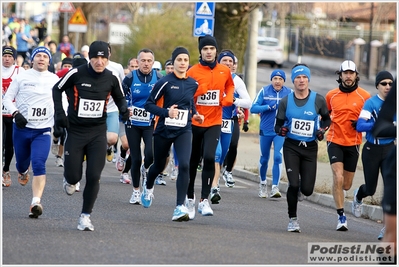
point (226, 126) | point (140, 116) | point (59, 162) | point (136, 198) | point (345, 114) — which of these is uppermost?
point (345, 114)

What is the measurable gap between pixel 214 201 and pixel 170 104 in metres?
2.06

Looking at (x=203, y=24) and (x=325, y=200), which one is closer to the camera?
(x=325, y=200)

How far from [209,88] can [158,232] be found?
222cm

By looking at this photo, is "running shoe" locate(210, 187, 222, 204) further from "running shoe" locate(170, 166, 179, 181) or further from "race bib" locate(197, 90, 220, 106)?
"running shoe" locate(170, 166, 179, 181)

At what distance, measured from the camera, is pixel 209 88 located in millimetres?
11789

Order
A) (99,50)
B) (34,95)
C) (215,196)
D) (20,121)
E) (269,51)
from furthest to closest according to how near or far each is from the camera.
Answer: (269,51)
(215,196)
(34,95)
(20,121)
(99,50)

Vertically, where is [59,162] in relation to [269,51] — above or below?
below

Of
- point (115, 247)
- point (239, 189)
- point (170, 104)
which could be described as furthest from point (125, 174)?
point (115, 247)

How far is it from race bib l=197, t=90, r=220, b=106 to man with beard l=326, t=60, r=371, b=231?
1.37m

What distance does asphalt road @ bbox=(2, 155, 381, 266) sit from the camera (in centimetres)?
873

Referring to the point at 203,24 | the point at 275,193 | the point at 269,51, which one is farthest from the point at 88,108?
the point at 269,51

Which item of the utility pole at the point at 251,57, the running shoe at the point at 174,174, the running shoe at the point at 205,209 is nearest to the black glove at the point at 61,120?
the running shoe at the point at 205,209

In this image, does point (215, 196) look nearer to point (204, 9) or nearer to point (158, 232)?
point (158, 232)

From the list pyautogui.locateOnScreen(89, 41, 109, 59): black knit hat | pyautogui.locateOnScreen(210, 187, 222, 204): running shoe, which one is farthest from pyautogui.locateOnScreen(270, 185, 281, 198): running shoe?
pyautogui.locateOnScreen(89, 41, 109, 59): black knit hat
